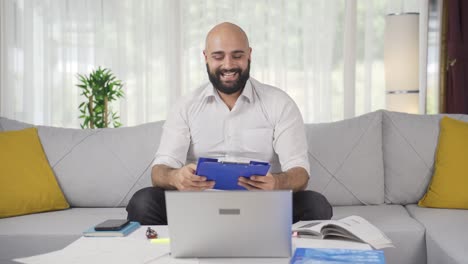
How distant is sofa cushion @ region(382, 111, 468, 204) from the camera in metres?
2.91

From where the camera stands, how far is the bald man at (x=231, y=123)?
255 cm

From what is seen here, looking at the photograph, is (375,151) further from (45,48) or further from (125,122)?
(45,48)

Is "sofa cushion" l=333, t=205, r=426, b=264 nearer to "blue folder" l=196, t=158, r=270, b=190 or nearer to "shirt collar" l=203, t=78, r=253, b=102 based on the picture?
"shirt collar" l=203, t=78, r=253, b=102

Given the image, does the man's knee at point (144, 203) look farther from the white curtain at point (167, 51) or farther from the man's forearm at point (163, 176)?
the white curtain at point (167, 51)

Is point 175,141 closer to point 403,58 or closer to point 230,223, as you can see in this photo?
point 230,223

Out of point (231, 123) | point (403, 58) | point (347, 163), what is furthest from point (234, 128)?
point (403, 58)

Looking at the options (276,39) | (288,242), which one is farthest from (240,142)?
(276,39)

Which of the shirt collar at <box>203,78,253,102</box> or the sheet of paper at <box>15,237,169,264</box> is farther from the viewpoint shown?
the shirt collar at <box>203,78,253,102</box>

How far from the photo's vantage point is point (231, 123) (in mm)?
2648

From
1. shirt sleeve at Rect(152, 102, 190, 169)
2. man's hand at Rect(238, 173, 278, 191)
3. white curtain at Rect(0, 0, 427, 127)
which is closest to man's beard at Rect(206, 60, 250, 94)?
shirt sleeve at Rect(152, 102, 190, 169)

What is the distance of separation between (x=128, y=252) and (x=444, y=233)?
1263 mm

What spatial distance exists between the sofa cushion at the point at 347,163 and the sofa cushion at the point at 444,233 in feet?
0.77

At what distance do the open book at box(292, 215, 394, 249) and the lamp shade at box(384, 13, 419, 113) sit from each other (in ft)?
8.38

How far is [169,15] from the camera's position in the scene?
16.9 ft
